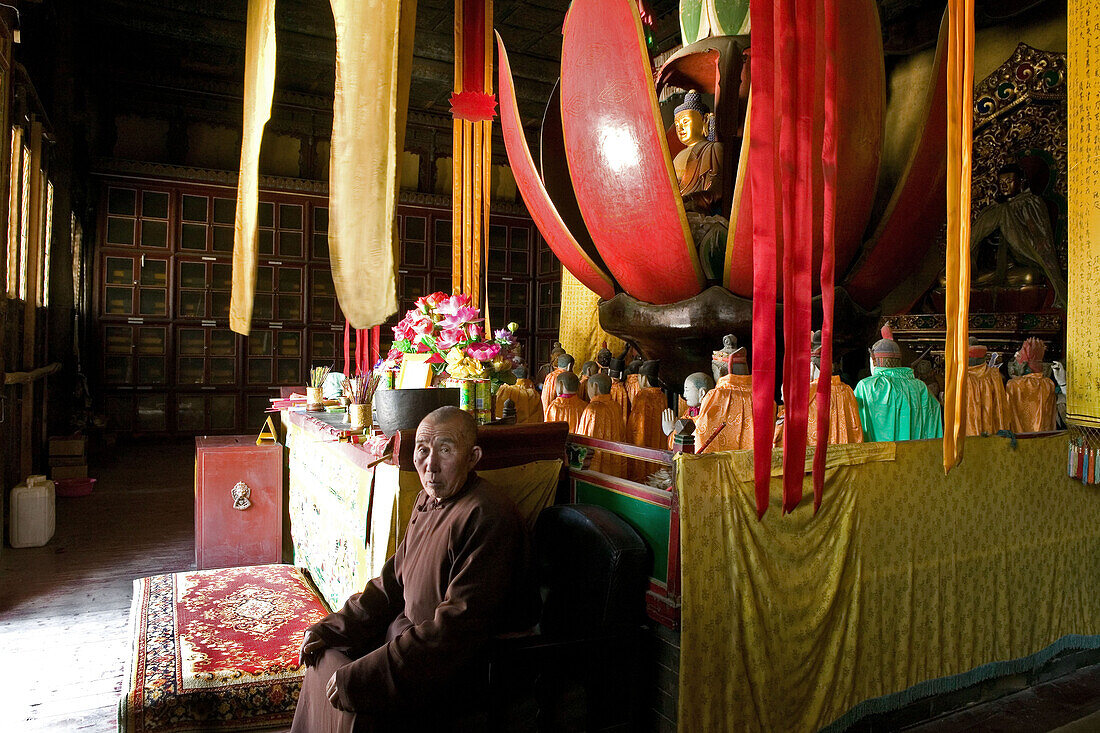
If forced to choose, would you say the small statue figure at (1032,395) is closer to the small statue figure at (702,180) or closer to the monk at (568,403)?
the small statue figure at (702,180)

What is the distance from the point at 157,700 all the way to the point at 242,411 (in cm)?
647

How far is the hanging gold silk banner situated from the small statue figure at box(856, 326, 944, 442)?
0.54 meters

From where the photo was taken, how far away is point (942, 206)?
127 inches

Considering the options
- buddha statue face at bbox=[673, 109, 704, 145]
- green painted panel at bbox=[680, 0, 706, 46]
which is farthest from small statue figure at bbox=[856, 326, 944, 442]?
green painted panel at bbox=[680, 0, 706, 46]

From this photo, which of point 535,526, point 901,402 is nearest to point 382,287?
point 535,526

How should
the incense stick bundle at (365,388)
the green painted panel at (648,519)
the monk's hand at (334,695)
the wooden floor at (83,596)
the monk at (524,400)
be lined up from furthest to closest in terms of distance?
the monk at (524,400) → the incense stick bundle at (365,388) → the wooden floor at (83,596) → the green painted panel at (648,519) → the monk's hand at (334,695)

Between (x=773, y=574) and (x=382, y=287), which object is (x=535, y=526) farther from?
(x=382, y=287)

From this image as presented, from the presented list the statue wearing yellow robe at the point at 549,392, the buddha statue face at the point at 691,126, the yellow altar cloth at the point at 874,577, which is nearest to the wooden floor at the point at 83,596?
the yellow altar cloth at the point at 874,577

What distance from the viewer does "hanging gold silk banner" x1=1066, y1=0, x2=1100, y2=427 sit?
8.71 feet

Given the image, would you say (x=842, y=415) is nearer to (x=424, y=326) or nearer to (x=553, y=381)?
(x=424, y=326)

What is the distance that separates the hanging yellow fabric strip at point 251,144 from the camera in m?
2.08

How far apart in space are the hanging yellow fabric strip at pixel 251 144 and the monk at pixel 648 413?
87.4 inches

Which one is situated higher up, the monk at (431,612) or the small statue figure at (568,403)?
the small statue figure at (568,403)

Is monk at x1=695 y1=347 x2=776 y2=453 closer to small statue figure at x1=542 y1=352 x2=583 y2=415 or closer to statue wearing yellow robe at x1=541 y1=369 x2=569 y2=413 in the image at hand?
small statue figure at x1=542 y1=352 x2=583 y2=415
